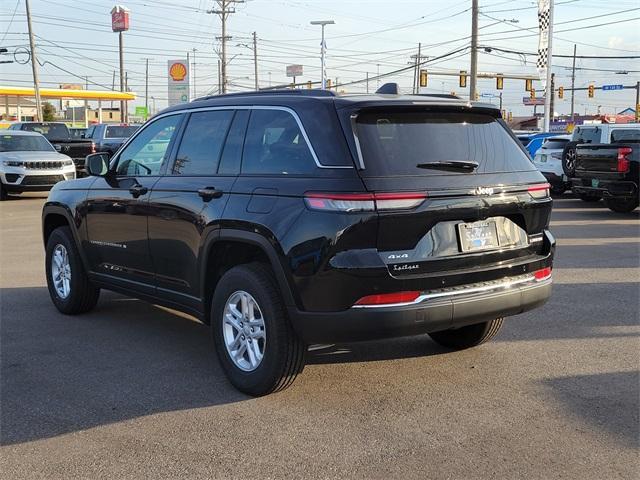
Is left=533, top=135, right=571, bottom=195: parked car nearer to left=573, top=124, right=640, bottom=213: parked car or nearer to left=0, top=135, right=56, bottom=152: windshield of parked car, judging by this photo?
left=573, top=124, right=640, bottom=213: parked car

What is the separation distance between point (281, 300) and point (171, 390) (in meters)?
1.02

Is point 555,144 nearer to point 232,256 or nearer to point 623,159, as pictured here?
point 623,159

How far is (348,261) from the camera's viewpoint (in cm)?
392

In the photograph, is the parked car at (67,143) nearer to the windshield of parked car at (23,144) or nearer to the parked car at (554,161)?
the windshield of parked car at (23,144)

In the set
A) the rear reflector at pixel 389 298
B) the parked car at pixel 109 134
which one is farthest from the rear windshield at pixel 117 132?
the rear reflector at pixel 389 298

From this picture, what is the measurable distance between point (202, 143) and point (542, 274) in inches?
100

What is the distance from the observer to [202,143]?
5152 mm

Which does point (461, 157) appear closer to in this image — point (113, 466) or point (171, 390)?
point (171, 390)

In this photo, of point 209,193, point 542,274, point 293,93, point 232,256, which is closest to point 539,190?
point 542,274

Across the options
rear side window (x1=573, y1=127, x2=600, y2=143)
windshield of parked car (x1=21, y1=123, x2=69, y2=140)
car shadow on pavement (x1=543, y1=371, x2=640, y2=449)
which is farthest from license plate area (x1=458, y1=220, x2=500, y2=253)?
windshield of parked car (x1=21, y1=123, x2=69, y2=140)

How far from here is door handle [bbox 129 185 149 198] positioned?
5.49 m

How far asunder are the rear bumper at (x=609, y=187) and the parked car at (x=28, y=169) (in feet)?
40.8

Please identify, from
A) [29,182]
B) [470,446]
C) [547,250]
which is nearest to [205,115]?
[547,250]

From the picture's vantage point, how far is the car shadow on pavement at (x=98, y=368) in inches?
168
